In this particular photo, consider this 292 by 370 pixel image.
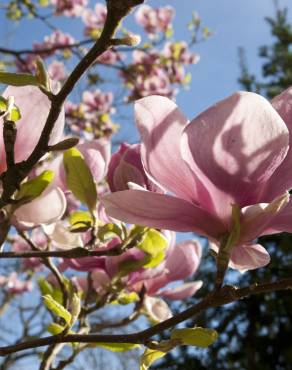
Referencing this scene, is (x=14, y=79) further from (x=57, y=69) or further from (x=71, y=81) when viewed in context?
(x=57, y=69)

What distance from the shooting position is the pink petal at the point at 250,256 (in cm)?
50

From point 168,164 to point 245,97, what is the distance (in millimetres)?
94

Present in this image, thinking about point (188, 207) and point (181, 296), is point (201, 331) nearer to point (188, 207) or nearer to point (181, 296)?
point (188, 207)

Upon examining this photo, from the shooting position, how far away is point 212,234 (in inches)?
19.5

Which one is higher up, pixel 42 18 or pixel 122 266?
pixel 42 18

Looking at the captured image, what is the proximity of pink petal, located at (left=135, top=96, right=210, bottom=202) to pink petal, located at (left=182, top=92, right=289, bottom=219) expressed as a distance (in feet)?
0.07

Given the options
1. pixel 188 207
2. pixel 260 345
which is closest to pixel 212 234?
pixel 188 207

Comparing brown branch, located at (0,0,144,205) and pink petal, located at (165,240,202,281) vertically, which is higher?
brown branch, located at (0,0,144,205)

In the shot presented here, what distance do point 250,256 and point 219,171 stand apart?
0.09 meters

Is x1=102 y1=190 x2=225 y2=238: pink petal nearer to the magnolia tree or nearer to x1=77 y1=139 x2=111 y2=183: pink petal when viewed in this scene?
the magnolia tree

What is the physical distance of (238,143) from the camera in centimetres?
45

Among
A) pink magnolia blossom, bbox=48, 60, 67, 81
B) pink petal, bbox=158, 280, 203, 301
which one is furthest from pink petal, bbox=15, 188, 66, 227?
pink magnolia blossom, bbox=48, 60, 67, 81

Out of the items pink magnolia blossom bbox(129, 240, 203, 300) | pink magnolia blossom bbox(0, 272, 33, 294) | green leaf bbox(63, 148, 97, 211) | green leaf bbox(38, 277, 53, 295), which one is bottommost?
pink magnolia blossom bbox(0, 272, 33, 294)

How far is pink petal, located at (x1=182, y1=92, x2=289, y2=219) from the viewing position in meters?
0.44
